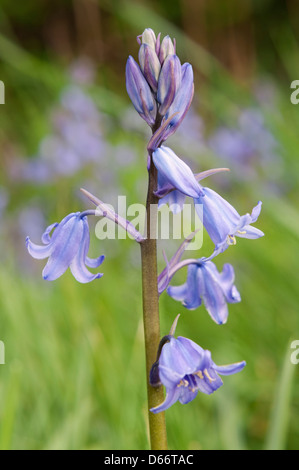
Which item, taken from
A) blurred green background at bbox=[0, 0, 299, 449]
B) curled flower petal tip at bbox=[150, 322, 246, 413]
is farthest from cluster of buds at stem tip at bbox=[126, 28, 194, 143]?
blurred green background at bbox=[0, 0, 299, 449]

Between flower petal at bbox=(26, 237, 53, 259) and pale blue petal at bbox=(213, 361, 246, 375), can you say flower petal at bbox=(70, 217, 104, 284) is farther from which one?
pale blue petal at bbox=(213, 361, 246, 375)

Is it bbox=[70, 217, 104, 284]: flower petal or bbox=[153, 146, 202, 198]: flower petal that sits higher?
bbox=[153, 146, 202, 198]: flower petal

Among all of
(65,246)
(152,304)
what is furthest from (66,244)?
(152,304)

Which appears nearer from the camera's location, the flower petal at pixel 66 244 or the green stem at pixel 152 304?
the green stem at pixel 152 304

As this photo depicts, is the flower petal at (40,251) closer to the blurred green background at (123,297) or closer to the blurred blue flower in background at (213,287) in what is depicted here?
the blurred blue flower in background at (213,287)

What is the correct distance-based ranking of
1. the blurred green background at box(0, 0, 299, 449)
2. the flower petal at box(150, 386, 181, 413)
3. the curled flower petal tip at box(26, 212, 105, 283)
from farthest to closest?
the blurred green background at box(0, 0, 299, 449) → the curled flower petal tip at box(26, 212, 105, 283) → the flower petal at box(150, 386, 181, 413)

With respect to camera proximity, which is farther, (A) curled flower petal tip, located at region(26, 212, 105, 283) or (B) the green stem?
(A) curled flower petal tip, located at region(26, 212, 105, 283)

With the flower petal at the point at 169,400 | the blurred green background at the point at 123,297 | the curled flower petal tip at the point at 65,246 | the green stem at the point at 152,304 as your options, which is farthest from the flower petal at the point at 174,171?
the blurred green background at the point at 123,297
